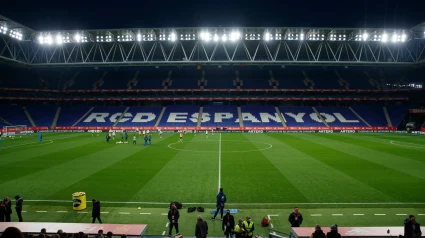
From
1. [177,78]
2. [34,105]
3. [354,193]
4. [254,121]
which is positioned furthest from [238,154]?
[34,105]

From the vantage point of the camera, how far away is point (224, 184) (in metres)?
17.3

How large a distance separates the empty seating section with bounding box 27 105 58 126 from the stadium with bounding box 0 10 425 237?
1.35 ft

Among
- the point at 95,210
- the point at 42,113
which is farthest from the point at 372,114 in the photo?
the point at 42,113

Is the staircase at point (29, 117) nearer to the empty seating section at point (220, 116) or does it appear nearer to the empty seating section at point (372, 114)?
the empty seating section at point (220, 116)

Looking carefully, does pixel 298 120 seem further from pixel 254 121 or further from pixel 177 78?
pixel 177 78

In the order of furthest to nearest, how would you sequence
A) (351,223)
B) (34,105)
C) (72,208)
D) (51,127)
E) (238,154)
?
(34,105) < (51,127) < (238,154) < (72,208) < (351,223)

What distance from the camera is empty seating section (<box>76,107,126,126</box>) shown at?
59.3 metres

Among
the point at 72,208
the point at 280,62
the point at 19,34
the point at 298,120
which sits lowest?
the point at 72,208

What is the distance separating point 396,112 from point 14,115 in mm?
81417

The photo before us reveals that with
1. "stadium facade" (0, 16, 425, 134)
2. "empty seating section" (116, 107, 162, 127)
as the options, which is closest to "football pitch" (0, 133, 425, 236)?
"empty seating section" (116, 107, 162, 127)

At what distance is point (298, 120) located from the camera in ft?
193

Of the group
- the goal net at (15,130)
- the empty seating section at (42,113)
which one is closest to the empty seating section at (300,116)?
the empty seating section at (42,113)

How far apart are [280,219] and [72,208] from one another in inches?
387

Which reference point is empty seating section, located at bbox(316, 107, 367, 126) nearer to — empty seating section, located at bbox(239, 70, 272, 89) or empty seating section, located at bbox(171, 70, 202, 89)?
empty seating section, located at bbox(239, 70, 272, 89)
